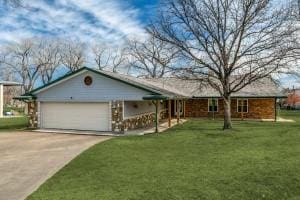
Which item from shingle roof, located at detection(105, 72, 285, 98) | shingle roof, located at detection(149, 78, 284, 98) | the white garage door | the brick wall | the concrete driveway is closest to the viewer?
the concrete driveway

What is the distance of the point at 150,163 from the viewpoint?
11.1 meters

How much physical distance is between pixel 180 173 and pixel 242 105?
2405cm

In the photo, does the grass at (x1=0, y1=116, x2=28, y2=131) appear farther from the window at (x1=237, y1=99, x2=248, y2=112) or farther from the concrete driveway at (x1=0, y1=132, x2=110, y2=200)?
the window at (x1=237, y1=99, x2=248, y2=112)

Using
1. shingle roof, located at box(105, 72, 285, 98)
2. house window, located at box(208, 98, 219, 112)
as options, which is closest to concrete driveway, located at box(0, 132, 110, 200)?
shingle roof, located at box(105, 72, 285, 98)

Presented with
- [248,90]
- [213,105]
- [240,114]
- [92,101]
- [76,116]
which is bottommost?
[240,114]

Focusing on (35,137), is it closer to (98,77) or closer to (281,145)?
(98,77)

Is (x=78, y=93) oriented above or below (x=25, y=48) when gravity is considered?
below

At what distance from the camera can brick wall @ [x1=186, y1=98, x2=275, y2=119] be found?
31703 mm

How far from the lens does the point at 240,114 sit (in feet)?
106

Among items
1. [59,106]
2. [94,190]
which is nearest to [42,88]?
[59,106]

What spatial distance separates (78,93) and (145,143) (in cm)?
791

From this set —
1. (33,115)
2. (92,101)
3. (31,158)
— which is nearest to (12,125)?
(33,115)

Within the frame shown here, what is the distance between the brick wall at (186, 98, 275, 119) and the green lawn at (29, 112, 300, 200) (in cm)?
1700

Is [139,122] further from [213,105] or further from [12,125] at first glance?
A: [213,105]
